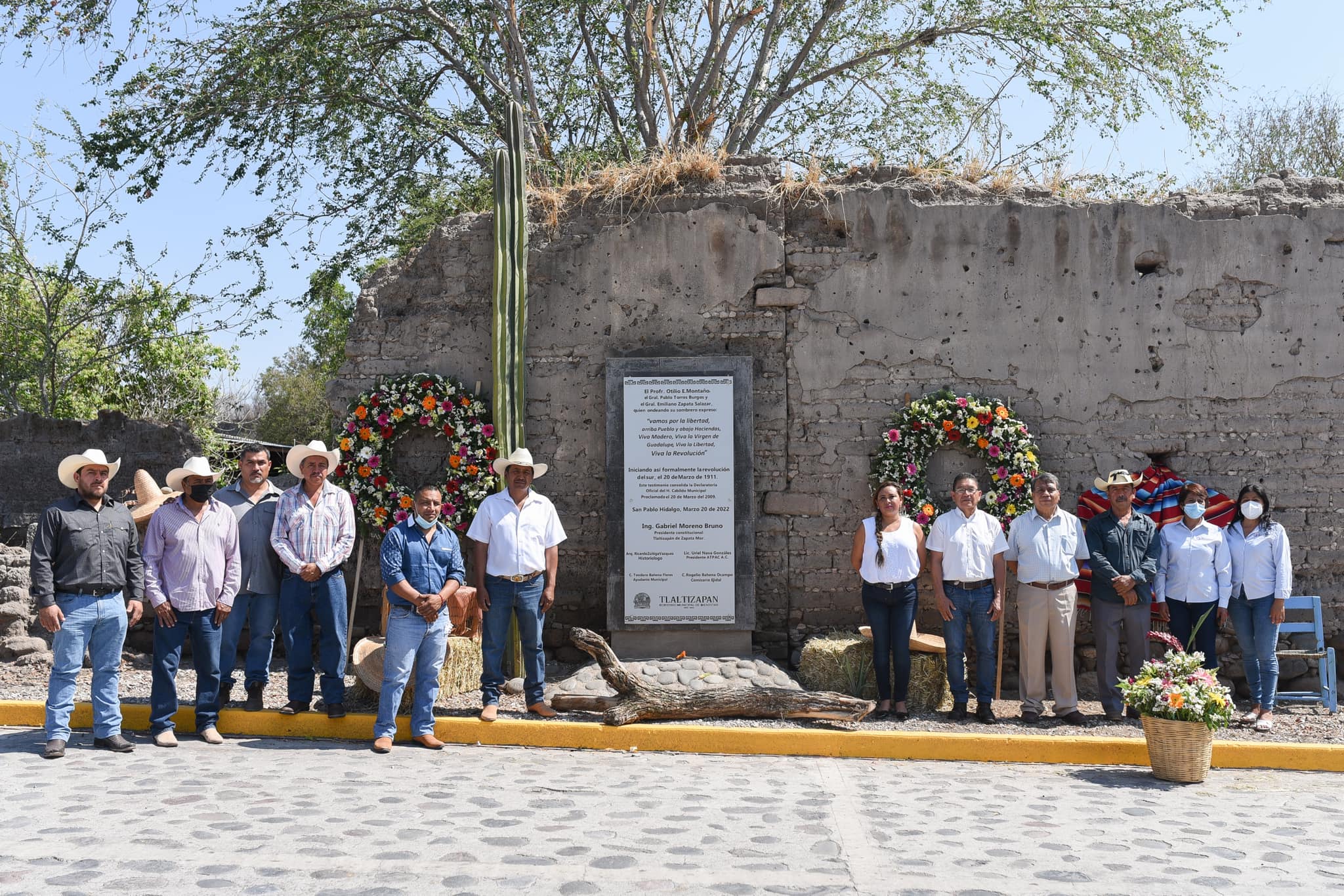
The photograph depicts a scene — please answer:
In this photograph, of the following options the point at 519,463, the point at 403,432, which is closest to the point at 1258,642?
the point at 519,463

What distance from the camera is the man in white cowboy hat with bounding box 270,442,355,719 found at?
A: 693 cm

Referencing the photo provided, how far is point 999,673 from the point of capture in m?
8.16

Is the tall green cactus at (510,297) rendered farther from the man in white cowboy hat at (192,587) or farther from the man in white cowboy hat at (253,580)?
the man in white cowboy hat at (192,587)

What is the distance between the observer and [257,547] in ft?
23.0

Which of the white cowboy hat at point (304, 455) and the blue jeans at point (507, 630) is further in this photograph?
the blue jeans at point (507, 630)

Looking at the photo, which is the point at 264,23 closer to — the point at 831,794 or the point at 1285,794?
the point at 831,794

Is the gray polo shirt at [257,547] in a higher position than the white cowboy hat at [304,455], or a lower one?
lower

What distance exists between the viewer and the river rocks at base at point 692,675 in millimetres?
7973

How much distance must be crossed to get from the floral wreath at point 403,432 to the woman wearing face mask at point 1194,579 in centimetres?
518

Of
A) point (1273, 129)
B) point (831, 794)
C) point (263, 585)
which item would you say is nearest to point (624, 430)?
point (263, 585)

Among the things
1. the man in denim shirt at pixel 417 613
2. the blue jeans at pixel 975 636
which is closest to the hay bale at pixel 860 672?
the blue jeans at pixel 975 636

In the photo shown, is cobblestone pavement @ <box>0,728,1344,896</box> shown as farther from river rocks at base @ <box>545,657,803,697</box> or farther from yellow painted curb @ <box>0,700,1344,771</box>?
river rocks at base @ <box>545,657,803,697</box>

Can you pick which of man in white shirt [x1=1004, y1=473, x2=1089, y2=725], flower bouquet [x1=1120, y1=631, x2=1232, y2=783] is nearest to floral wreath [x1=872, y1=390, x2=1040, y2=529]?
man in white shirt [x1=1004, y1=473, x2=1089, y2=725]

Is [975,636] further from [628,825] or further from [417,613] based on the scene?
[417,613]
